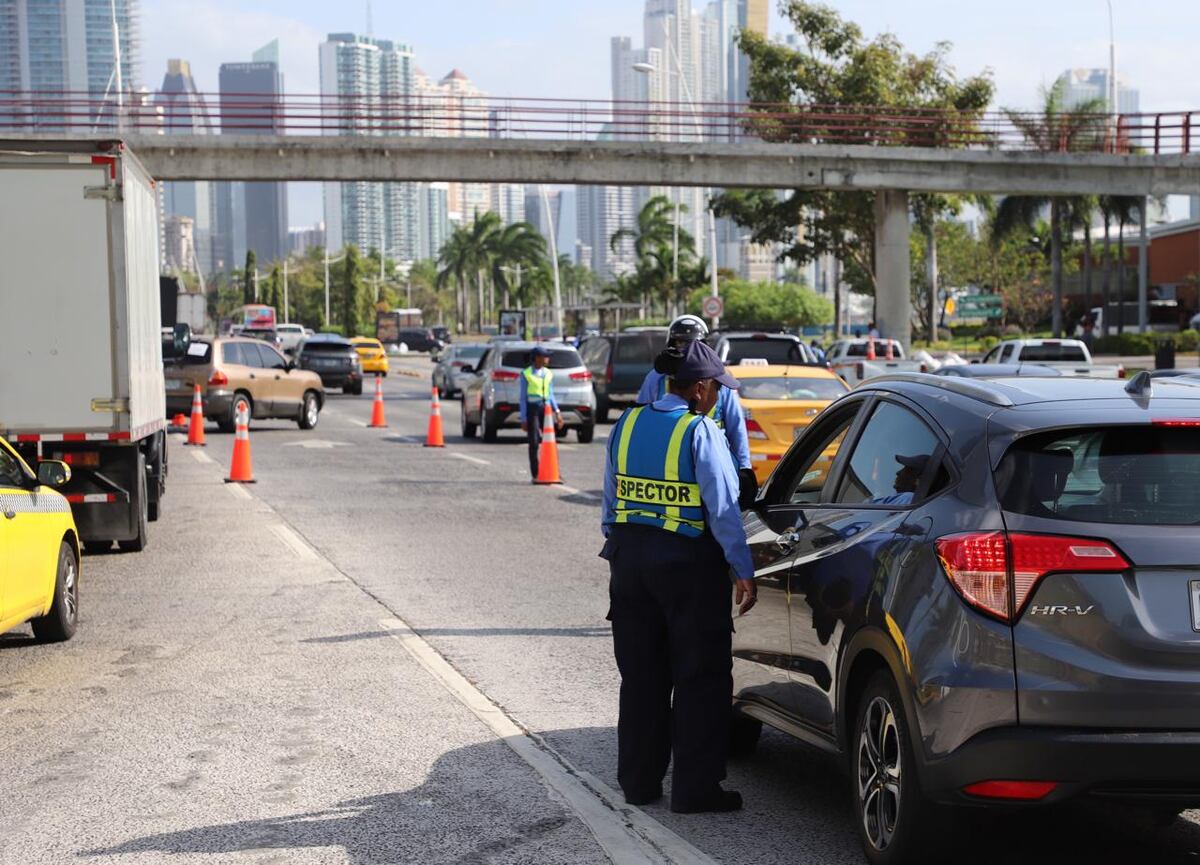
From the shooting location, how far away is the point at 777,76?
5791cm

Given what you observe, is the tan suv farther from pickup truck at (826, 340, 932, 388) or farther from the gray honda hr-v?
the gray honda hr-v

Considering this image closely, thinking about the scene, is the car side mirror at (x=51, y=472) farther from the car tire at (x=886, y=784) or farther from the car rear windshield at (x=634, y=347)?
the car rear windshield at (x=634, y=347)

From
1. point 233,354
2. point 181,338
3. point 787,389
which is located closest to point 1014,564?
point 787,389

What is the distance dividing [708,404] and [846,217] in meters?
53.0

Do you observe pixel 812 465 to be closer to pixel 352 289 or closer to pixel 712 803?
pixel 712 803

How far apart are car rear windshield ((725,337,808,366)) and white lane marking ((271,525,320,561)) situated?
11742 millimetres

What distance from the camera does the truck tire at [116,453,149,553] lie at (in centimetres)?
1490

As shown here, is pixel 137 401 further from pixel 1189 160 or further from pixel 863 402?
pixel 1189 160

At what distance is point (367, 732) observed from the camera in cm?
812

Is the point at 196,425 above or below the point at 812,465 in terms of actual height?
below

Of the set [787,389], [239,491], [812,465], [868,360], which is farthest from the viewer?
[868,360]

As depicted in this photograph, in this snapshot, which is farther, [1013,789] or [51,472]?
[51,472]

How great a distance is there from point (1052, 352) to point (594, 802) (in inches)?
1050

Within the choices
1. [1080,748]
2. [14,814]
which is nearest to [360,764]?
[14,814]
